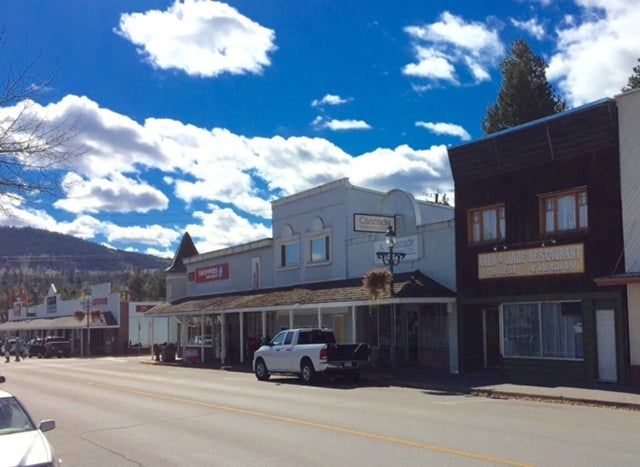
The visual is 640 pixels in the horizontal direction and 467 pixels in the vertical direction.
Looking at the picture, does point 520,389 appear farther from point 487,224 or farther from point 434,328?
point 434,328

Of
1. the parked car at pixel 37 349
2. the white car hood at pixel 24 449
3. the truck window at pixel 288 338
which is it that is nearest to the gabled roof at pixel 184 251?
the parked car at pixel 37 349

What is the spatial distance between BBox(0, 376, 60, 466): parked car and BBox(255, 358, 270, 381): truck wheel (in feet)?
57.1

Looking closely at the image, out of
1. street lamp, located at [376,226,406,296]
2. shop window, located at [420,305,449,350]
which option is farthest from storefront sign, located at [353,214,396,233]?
shop window, located at [420,305,449,350]

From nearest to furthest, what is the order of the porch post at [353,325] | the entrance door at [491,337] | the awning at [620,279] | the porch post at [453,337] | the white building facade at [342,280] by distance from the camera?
1. the awning at [620,279]
2. the porch post at [453,337]
3. the entrance door at [491,337]
4. the white building facade at [342,280]
5. the porch post at [353,325]

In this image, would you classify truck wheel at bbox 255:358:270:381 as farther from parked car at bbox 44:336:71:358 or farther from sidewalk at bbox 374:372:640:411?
parked car at bbox 44:336:71:358

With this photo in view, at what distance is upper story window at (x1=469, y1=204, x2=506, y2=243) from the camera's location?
2297 cm

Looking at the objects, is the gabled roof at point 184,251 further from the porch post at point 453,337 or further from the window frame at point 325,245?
the porch post at point 453,337

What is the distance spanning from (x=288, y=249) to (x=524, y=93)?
1787cm

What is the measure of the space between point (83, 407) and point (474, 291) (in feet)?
43.2

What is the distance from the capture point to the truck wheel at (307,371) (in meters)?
22.7

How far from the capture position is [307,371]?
75.1ft

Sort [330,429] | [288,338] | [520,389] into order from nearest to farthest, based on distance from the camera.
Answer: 1. [330,429]
2. [520,389]
3. [288,338]

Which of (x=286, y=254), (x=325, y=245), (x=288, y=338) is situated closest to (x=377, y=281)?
(x=288, y=338)

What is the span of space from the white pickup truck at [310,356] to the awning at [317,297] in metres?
2.36
